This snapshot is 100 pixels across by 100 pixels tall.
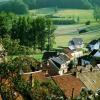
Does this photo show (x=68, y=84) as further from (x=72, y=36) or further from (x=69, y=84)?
(x=72, y=36)

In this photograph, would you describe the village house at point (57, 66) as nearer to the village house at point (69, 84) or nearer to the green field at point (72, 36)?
the village house at point (69, 84)

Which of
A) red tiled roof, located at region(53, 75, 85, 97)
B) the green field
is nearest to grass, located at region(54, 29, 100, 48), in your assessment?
the green field

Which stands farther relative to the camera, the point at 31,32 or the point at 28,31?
the point at 31,32

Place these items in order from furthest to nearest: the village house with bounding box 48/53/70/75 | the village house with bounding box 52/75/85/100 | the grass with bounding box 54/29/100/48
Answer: the grass with bounding box 54/29/100/48 → the village house with bounding box 48/53/70/75 → the village house with bounding box 52/75/85/100

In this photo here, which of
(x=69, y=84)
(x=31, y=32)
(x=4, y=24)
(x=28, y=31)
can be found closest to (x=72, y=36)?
(x=31, y=32)

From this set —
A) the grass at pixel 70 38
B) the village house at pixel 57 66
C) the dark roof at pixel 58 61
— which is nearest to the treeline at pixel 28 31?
the grass at pixel 70 38

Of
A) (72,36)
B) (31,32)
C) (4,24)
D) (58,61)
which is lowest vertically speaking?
(72,36)

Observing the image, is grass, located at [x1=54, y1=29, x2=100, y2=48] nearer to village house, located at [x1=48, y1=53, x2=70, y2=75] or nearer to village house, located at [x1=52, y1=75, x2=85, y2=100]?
village house, located at [x1=48, y1=53, x2=70, y2=75]

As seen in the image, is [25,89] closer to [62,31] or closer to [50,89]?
[50,89]

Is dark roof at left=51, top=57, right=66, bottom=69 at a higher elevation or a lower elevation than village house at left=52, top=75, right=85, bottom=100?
lower
